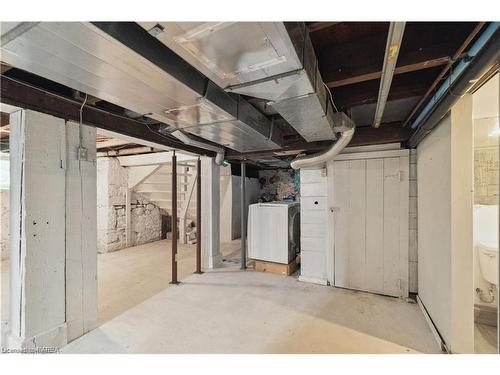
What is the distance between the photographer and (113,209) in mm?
4375

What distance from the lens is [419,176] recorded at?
2305 mm

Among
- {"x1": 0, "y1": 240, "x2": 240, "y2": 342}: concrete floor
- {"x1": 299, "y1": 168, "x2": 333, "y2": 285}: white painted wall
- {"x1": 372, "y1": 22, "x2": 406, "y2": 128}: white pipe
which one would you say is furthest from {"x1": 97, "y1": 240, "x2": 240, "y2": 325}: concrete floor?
{"x1": 372, "y1": 22, "x2": 406, "y2": 128}: white pipe

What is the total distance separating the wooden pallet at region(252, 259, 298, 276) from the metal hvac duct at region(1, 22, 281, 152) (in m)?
2.19

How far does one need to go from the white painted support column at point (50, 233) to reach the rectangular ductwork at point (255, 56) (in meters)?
1.34

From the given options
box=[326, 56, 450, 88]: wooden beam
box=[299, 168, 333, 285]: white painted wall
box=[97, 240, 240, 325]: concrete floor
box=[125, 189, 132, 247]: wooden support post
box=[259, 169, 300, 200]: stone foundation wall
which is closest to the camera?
box=[326, 56, 450, 88]: wooden beam

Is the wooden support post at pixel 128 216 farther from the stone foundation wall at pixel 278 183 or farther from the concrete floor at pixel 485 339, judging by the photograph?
the concrete floor at pixel 485 339

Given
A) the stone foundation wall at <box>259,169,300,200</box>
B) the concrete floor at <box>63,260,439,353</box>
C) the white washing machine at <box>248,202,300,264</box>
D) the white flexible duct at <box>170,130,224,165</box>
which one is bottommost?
the concrete floor at <box>63,260,439,353</box>

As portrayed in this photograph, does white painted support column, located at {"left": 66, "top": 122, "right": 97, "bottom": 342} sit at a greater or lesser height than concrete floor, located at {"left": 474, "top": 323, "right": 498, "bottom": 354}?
greater

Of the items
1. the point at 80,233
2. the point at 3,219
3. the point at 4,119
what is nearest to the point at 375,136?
the point at 80,233

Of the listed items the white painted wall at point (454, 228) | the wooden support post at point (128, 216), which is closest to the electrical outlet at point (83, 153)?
the white painted wall at point (454, 228)

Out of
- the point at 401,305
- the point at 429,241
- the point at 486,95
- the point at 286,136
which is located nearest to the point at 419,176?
the point at 429,241

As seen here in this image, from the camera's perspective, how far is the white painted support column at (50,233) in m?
1.49

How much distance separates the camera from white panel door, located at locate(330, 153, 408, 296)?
2.47 meters

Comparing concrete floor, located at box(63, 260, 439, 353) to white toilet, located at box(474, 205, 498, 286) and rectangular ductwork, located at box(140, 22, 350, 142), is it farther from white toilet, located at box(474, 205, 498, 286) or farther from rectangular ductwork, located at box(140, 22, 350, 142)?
rectangular ductwork, located at box(140, 22, 350, 142)
